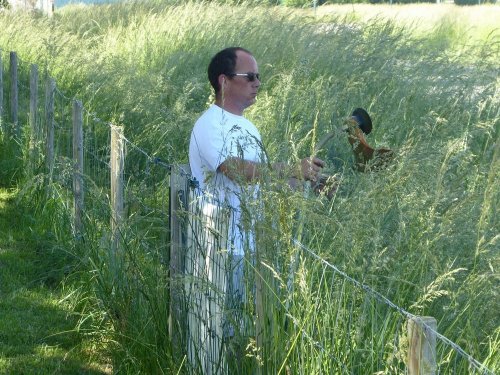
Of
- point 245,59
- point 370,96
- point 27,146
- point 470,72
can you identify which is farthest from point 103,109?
point 245,59

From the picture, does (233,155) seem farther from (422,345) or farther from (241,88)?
(422,345)

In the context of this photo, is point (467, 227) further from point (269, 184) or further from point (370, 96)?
point (370, 96)

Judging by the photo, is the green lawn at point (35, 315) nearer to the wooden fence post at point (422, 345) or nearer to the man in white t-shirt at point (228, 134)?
the man in white t-shirt at point (228, 134)

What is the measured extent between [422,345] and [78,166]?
5.17 metres

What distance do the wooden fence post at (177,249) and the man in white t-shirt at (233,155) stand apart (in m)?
0.12

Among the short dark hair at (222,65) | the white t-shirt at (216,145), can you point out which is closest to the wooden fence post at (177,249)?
the white t-shirt at (216,145)

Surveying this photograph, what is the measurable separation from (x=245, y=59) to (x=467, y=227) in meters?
2.26

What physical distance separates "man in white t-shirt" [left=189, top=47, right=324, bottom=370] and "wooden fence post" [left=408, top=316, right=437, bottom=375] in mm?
1198

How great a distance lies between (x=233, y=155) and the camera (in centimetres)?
501

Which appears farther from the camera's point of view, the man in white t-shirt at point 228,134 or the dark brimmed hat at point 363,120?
the dark brimmed hat at point 363,120

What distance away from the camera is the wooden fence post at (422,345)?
263cm

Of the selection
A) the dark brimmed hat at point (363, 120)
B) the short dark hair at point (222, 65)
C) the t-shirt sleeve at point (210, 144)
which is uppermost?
the short dark hair at point (222, 65)

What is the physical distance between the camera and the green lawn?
5625mm

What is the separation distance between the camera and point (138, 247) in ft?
18.5
